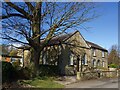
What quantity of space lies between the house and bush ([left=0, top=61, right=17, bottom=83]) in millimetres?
8852

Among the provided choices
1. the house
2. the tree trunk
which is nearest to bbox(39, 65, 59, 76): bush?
the house

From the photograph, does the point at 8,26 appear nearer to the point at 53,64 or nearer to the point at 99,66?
the point at 53,64

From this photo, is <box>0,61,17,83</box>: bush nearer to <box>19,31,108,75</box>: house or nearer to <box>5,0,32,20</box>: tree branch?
<box>5,0,32,20</box>: tree branch

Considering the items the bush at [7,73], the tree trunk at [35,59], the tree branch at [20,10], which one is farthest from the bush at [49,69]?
the tree branch at [20,10]

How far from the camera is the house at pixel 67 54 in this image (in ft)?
97.8

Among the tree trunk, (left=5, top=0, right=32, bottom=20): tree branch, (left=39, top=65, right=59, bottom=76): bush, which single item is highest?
(left=5, top=0, right=32, bottom=20): tree branch

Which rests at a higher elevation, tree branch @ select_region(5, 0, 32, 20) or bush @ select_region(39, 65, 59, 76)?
tree branch @ select_region(5, 0, 32, 20)

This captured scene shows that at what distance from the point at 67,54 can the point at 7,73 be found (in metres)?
14.5

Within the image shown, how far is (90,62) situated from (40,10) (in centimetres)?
1969

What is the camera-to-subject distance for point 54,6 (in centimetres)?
1808

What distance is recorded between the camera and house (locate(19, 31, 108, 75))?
29.8m

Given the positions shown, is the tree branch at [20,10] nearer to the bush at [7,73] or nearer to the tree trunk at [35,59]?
the tree trunk at [35,59]

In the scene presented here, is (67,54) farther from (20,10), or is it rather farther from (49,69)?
(20,10)

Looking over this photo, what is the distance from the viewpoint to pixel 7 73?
17.2 m
